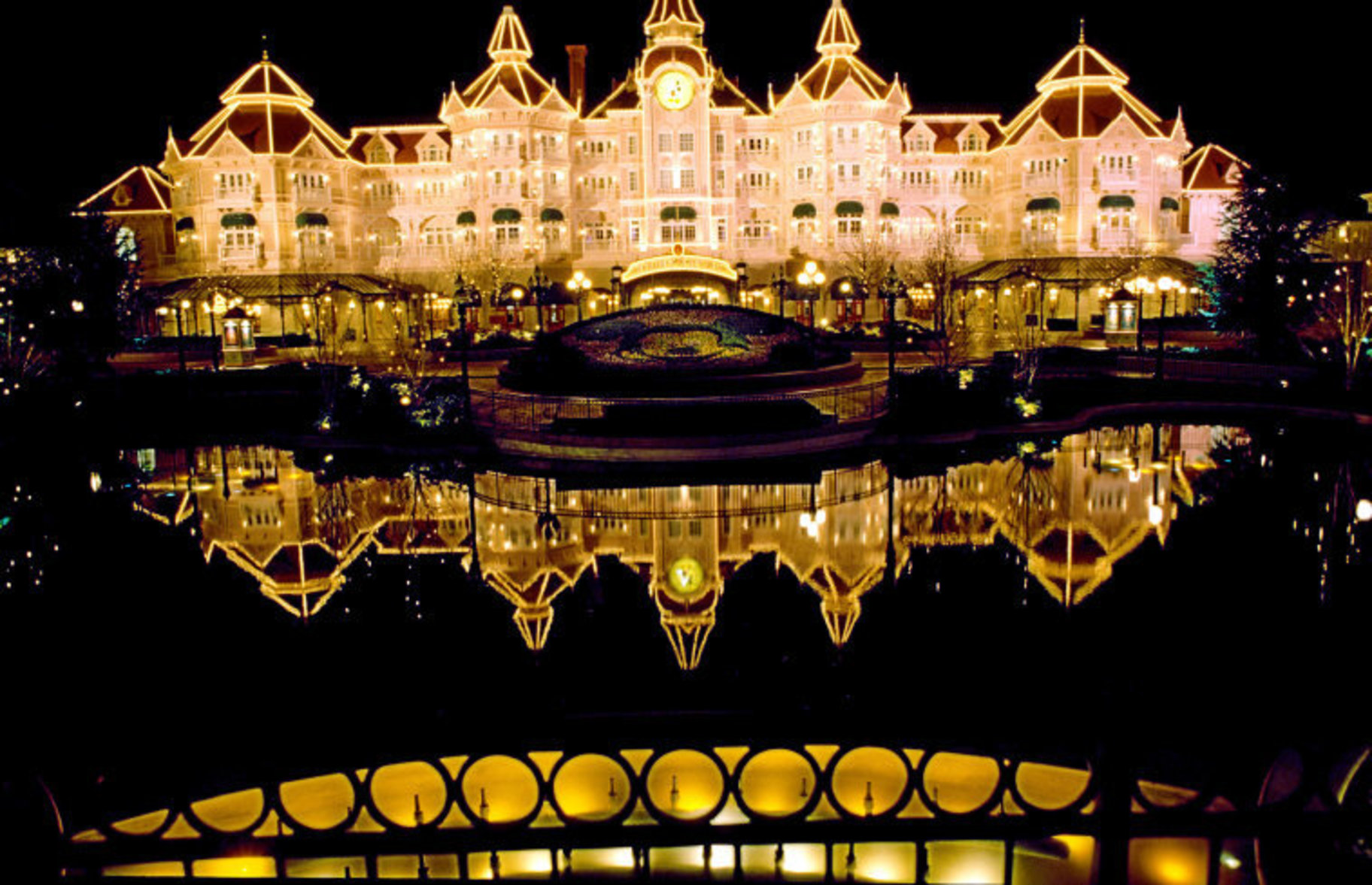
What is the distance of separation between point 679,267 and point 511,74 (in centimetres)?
2273

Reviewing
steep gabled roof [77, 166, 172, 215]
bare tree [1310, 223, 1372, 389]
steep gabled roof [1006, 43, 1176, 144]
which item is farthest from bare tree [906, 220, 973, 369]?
steep gabled roof [77, 166, 172, 215]

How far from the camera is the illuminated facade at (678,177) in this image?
60.6 m

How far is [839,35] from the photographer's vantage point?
6275 cm

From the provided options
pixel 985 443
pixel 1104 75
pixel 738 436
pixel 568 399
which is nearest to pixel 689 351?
pixel 568 399

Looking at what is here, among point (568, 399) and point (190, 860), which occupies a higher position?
point (568, 399)

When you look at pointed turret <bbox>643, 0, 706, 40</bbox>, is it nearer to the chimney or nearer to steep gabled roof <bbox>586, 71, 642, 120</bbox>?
steep gabled roof <bbox>586, 71, 642, 120</bbox>

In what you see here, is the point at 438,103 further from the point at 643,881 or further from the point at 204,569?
the point at 643,881

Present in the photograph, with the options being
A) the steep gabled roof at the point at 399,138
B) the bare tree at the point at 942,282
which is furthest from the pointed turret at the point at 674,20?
the bare tree at the point at 942,282

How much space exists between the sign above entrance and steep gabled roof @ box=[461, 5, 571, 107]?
712 inches

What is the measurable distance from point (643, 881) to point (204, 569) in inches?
475

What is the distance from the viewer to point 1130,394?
97.1ft

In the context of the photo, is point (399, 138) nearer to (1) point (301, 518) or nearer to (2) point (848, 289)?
(2) point (848, 289)

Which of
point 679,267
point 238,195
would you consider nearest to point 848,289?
point 679,267

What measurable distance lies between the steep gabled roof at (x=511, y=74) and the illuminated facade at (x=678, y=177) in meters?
0.14
